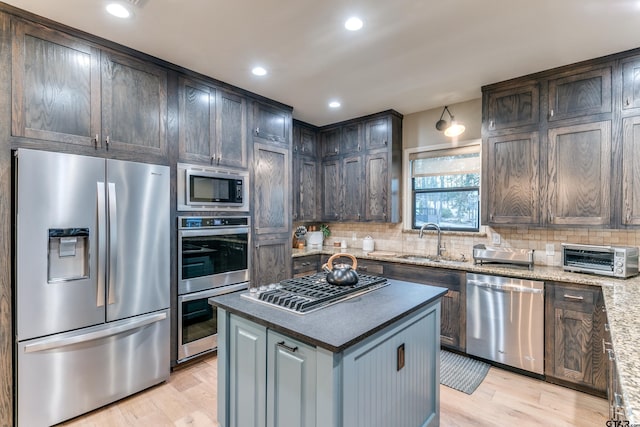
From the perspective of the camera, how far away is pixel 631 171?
2.46m

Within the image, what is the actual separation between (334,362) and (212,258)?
203 cm

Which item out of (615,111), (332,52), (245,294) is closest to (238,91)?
(332,52)

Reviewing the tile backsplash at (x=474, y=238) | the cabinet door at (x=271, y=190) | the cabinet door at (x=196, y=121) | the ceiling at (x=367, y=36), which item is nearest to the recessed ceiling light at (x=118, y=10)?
the ceiling at (x=367, y=36)

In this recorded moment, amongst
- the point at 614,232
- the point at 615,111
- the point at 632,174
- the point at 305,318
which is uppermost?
the point at 615,111

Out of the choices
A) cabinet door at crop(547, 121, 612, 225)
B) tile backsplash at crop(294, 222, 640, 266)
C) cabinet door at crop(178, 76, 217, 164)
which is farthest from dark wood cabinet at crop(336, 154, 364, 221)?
cabinet door at crop(547, 121, 612, 225)

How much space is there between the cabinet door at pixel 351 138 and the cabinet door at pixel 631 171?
262 cm

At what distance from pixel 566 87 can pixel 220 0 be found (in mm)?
2949

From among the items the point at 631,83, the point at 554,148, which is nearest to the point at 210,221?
the point at 554,148

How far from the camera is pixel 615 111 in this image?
8.29 ft

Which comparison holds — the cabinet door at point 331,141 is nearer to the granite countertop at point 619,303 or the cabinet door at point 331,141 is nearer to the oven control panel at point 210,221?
the granite countertop at point 619,303

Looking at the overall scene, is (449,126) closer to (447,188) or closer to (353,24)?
(447,188)

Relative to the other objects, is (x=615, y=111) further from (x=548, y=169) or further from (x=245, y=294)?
(x=245, y=294)

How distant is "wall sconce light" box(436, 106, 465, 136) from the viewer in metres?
3.65

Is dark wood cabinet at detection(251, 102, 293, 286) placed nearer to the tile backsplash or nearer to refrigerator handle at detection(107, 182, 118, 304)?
the tile backsplash
